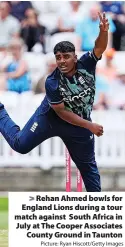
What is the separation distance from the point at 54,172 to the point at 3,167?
2.23 feet

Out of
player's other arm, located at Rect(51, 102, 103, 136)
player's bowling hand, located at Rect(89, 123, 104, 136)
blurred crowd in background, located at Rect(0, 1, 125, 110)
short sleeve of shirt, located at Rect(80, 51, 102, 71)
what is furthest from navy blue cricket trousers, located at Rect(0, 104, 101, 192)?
blurred crowd in background, located at Rect(0, 1, 125, 110)

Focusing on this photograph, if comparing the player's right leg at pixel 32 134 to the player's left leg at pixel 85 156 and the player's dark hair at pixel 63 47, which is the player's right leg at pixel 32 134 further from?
the player's dark hair at pixel 63 47

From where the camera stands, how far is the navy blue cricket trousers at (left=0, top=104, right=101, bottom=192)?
7078 mm

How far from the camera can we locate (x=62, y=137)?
7.15m

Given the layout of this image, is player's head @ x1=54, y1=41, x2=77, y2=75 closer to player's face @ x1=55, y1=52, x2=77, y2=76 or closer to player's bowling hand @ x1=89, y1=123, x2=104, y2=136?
player's face @ x1=55, y1=52, x2=77, y2=76

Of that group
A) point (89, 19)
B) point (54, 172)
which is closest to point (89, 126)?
point (54, 172)

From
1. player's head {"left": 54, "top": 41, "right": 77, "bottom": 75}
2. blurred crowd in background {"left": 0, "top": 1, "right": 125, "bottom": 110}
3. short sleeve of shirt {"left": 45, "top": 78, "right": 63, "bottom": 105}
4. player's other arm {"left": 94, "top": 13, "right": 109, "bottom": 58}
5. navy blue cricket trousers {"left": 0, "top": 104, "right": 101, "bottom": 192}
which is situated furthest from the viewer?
blurred crowd in background {"left": 0, "top": 1, "right": 125, "bottom": 110}

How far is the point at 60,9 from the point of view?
11.9 meters

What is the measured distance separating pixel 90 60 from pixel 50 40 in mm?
5169

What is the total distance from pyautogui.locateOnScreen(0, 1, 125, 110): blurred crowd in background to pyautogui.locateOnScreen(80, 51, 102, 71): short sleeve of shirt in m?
4.45

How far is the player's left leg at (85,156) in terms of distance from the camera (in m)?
7.12

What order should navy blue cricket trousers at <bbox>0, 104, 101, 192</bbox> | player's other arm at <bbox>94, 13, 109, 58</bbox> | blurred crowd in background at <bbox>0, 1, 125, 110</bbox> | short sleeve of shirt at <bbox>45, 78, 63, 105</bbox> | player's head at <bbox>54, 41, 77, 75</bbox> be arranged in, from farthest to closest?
blurred crowd in background at <bbox>0, 1, 125, 110</bbox>, navy blue cricket trousers at <bbox>0, 104, 101, 192</bbox>, short sleeve of shirt at <bbox>45, 78, 63, 105</bbox>, player's head at <bbox>54, 41, 77, 75</bbox>, player's other arm at <bbox>94, 13, 109, 58</bbox>
